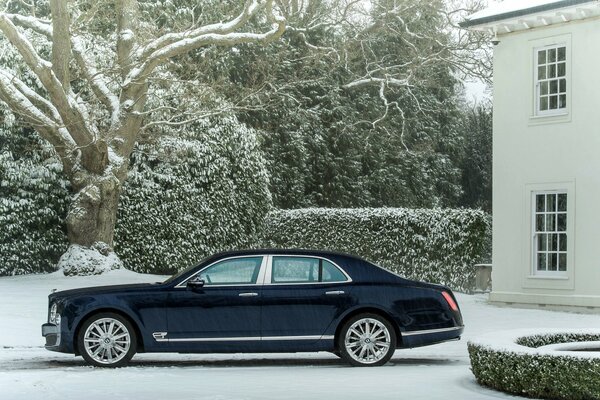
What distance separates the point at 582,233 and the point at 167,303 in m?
12.4

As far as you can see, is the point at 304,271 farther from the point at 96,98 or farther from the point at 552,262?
the point at 96,98

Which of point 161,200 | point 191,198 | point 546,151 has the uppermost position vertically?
point 546,151

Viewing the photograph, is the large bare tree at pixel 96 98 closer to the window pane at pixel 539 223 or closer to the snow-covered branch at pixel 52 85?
the snow-covered branch at pixel 52 85

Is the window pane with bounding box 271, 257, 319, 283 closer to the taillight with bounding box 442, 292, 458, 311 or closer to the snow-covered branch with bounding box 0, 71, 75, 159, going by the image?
the taillight with bounding box 442, 292, 458, 311

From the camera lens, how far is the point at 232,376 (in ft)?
43.7

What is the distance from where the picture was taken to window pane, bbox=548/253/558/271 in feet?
80.9

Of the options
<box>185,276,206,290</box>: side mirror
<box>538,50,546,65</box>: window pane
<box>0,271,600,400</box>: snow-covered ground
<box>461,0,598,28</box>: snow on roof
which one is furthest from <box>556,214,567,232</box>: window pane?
<box>185,276,206,290</box>: side mirror

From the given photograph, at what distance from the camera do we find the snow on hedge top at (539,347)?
1152 centimetres

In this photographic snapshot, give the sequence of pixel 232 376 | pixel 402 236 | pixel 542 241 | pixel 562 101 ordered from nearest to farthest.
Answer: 1. pixel 232 376
2. pixel 562 101
3. pixel 542 241
4. pixel 402 236

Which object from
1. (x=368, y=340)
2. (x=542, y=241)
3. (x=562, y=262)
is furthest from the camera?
(x=542, y=241)

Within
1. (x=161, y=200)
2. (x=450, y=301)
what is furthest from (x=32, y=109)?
(x=450, y=301)

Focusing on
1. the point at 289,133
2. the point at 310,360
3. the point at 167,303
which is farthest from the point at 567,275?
the point at 289,133

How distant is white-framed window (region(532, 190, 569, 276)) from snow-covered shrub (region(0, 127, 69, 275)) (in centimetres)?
1318

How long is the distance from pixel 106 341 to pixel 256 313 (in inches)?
75.9
